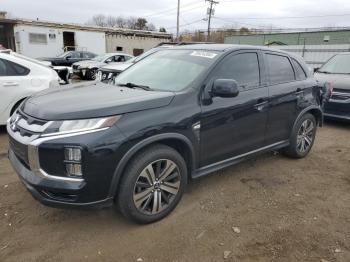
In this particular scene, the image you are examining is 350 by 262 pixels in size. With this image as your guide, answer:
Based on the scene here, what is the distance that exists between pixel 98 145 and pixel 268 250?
1.80 meters

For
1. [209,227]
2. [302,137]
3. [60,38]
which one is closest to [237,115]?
[209,227]

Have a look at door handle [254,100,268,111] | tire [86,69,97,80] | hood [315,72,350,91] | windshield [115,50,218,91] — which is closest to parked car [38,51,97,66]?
tire [86,69,97,80]

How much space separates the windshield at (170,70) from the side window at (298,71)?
1.73m

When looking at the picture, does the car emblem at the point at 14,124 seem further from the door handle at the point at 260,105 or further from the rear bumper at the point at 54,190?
the door handle at the point at 260,105

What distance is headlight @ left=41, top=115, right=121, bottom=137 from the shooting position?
2812 mm

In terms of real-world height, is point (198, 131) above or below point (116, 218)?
above

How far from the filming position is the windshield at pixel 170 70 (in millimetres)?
3712

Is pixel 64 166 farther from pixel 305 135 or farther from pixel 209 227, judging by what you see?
pixel 305 135

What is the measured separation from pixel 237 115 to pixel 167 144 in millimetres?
1013

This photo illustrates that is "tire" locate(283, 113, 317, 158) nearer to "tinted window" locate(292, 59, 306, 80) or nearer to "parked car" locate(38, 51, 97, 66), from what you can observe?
"tinted window" locate(292, 59, 306, 80)

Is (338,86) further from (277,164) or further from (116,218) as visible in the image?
(116,218)

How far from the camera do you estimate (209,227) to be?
3.38 metres

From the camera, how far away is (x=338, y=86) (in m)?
7.58

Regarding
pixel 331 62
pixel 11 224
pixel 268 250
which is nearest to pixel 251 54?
pixel 268 250
